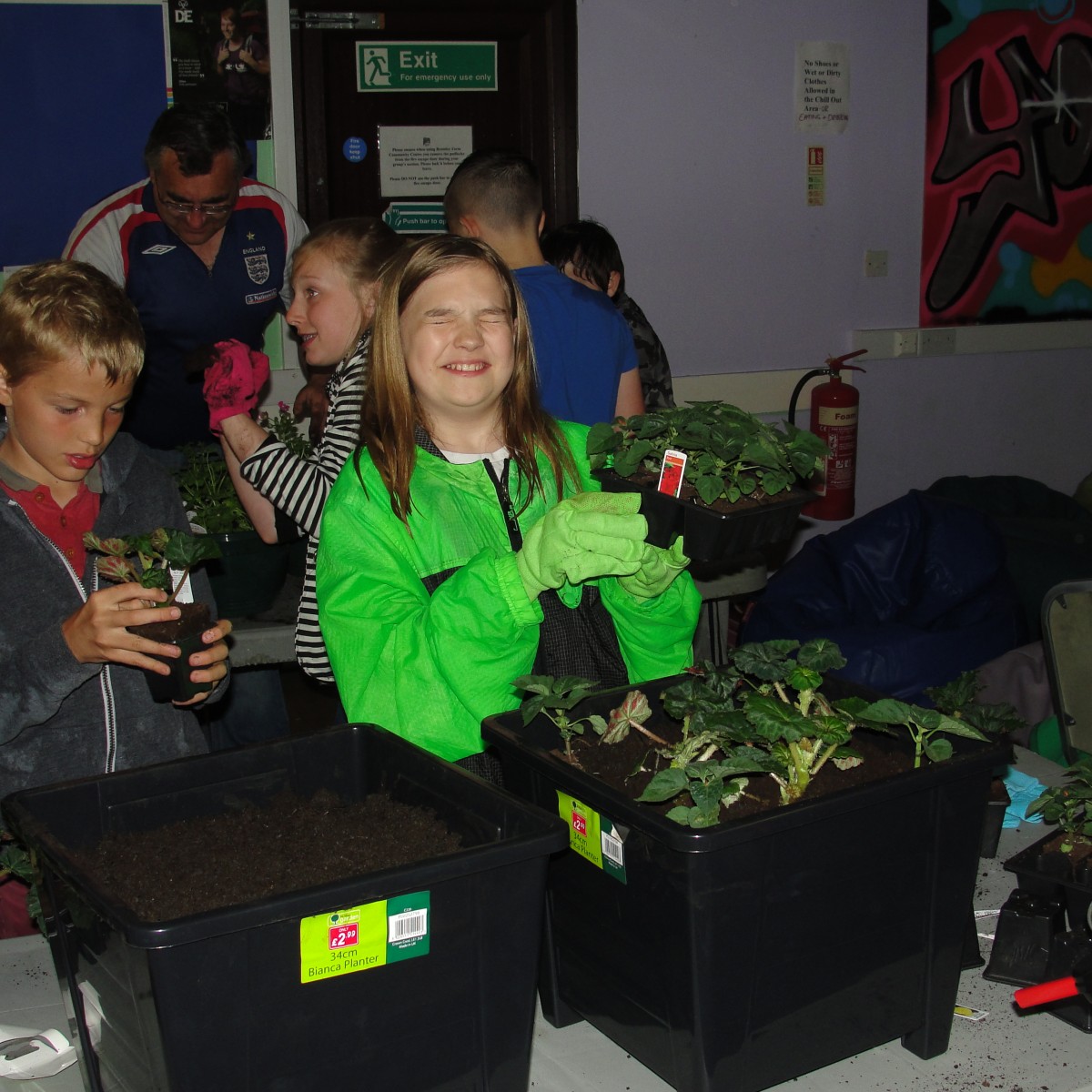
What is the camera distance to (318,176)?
4.09 meters

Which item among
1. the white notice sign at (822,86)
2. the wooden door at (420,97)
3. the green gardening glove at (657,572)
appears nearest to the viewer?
the green gardening glove at (657,572)

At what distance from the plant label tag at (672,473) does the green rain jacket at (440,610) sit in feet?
0.39

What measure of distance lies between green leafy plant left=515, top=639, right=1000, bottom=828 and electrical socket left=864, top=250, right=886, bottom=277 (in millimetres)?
4111

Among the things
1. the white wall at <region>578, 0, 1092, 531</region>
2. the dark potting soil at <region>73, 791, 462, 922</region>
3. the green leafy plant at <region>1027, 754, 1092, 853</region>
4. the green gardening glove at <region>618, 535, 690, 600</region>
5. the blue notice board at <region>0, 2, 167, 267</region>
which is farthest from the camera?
the white wall at <region>578, 0, 1092, 531</region>

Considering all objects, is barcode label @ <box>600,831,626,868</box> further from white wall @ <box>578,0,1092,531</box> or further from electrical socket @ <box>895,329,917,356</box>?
electrical socket @ <box>895,329,917,356</box>

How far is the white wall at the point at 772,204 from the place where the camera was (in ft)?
14.7

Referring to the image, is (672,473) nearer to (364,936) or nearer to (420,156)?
(364,936)

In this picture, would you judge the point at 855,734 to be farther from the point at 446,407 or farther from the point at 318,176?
the point at 318,176

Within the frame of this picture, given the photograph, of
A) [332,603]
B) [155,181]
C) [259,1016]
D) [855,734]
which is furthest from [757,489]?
[155,181]

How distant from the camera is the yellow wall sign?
0.88 meters

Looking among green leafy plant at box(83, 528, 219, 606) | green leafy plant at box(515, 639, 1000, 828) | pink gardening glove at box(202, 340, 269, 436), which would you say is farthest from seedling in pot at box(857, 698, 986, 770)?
pink gardening glove at box(202, 340, 269, 436)

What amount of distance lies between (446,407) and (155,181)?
7.35 ft

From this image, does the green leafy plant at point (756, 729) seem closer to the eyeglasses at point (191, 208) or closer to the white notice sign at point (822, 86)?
the eyeglasses at point (191, 208)

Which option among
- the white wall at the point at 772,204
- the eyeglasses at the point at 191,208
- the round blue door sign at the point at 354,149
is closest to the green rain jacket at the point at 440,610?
the eyeglasses at the point at 191,208
